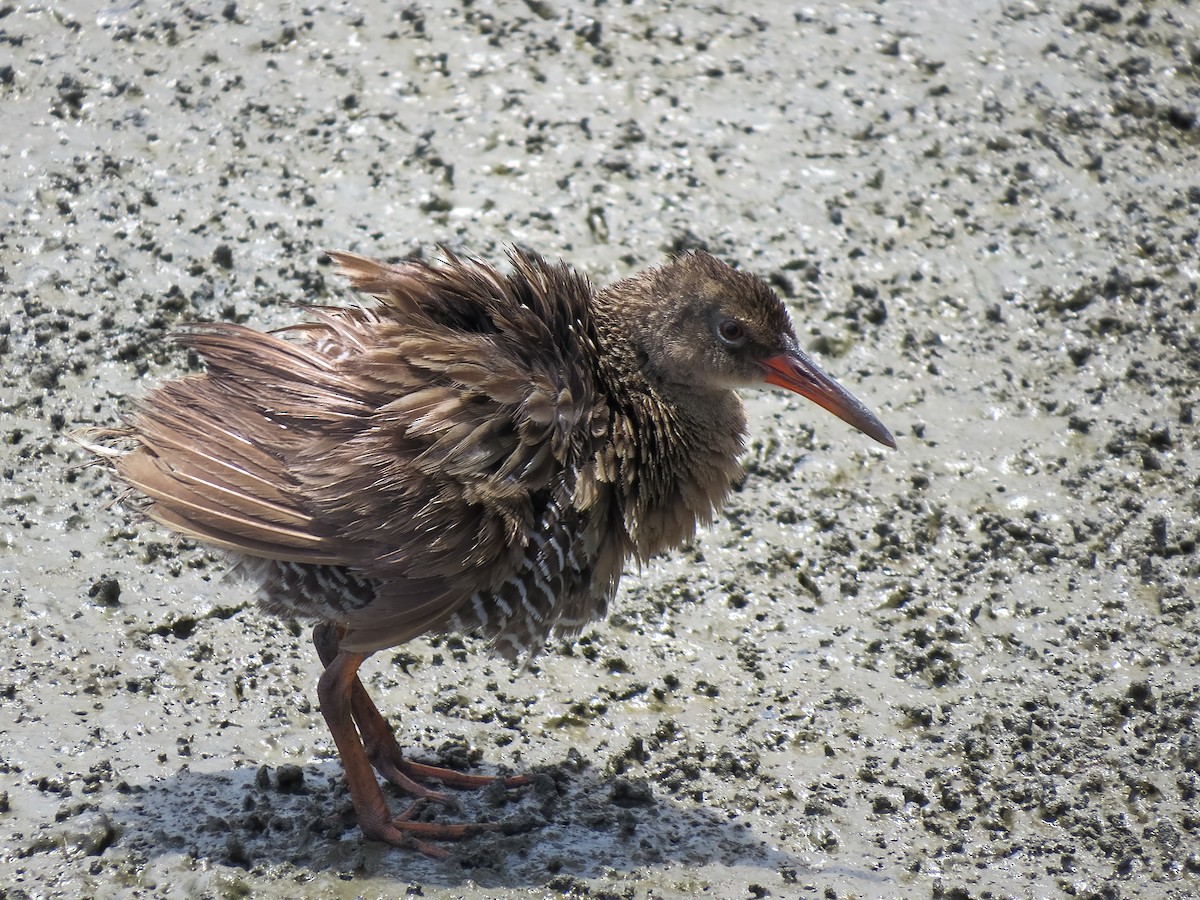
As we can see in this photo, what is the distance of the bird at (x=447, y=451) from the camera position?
3770 millimetres

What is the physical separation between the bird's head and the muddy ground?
3.29 feet

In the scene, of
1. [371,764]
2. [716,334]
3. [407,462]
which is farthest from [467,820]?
[716,334]

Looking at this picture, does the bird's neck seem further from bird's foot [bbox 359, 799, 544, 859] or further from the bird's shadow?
bird's foot [bbox 359, 799, 544, 859]

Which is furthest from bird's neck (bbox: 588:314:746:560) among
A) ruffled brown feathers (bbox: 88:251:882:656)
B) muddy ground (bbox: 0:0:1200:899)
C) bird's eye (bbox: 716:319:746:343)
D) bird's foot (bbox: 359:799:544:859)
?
bird's foot (bbox: 359:799:544:859)

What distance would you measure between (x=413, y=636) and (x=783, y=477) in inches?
83.8

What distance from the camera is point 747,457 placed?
5.51 meters

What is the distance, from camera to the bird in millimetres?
3770

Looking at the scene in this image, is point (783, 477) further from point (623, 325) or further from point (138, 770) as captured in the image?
point (138, 770)

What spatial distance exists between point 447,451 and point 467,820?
128cm

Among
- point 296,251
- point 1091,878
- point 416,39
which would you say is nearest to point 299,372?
point 296,251

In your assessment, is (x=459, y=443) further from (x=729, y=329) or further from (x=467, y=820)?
(x=467, y=820)

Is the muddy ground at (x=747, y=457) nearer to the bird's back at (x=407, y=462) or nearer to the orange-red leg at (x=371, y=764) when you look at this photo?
the orange-red leg at (x=371, y=764)

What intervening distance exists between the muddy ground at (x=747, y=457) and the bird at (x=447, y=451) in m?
0.49

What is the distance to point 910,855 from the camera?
408 centimetres
